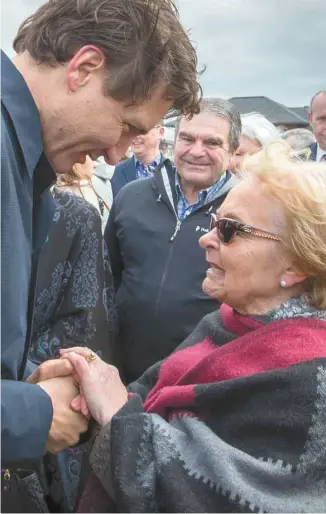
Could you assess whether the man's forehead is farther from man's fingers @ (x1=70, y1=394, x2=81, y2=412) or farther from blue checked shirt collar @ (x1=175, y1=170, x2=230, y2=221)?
man's fingers @ (x1=70, y1=394, x2=81, y2=412)

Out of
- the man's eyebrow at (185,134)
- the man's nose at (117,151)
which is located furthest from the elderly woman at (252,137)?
the man's nose at (117,151)

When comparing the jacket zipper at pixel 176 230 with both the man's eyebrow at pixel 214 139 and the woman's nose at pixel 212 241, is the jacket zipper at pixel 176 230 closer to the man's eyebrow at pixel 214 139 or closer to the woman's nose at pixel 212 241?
the man's eyebrow at pixel 214 139

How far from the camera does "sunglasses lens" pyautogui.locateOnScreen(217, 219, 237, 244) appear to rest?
1.95 m

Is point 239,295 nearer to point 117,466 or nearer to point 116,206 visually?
point 117,466

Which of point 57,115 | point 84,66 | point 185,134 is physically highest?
point 84,66

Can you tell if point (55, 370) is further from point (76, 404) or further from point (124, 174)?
point (124, 174)

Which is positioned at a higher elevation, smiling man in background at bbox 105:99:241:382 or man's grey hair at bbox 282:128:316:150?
smiling man in background at bbox 105:99:241:382

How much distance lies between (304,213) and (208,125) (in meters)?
2.11

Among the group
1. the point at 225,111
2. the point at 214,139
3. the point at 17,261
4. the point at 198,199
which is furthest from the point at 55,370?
the point at 225,111

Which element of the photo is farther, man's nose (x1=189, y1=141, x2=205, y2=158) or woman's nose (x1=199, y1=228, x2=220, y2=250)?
man's nose (x1=189, y1=141, x2=205, y2=158)

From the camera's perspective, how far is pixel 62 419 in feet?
5.65

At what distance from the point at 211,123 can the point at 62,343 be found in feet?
6.60

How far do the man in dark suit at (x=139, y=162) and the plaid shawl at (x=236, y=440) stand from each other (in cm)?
437

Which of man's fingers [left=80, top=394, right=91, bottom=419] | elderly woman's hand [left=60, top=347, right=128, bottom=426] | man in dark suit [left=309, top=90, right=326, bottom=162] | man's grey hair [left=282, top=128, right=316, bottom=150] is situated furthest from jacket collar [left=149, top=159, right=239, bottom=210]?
man's grey hair [left=282, top=128, right=316, bottom=150]
